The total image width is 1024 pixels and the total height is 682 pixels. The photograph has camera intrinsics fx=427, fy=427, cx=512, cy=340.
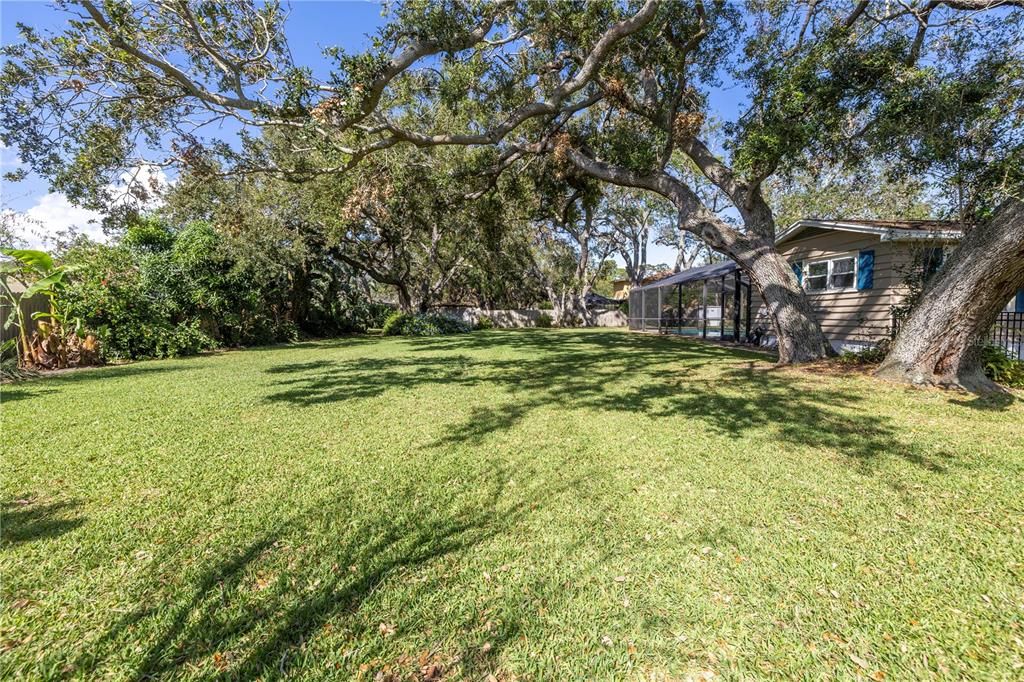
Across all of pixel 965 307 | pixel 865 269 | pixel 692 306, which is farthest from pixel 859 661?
pixel 692 306

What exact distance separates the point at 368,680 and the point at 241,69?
8.00m

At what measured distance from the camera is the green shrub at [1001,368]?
635cm

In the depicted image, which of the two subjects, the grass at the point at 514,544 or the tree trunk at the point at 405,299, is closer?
the grass at the point at 514,544

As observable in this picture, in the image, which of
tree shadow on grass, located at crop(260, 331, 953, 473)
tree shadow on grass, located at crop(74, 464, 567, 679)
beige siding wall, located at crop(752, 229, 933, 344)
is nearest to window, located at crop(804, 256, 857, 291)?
beige siding wall, located at crop(752, 229, 933, 344)

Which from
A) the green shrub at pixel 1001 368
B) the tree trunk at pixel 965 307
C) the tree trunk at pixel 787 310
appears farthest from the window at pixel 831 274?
the tree trunk at pixel 965 307

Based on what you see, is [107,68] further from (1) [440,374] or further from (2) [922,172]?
(2) [922,172]

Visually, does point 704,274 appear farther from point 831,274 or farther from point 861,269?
point 861,269

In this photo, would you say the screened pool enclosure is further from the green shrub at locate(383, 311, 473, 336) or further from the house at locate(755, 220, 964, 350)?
the green shrub at locate(383, 311, 473, 336)

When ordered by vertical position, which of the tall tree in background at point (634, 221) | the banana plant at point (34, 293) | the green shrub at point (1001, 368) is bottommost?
the green shrub at point (1001, 368)

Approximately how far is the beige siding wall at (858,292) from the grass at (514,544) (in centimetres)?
641

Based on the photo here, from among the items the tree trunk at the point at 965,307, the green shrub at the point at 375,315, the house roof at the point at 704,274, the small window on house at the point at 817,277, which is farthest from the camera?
the green shrub at the point at 375,315

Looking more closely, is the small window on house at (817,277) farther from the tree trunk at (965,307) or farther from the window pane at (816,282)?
the tree trunk at (965,307)

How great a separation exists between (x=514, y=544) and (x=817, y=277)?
13.7 metres

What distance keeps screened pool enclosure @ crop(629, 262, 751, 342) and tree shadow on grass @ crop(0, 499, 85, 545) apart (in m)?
15.8
